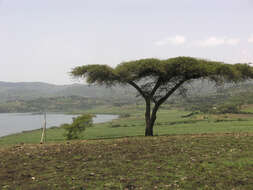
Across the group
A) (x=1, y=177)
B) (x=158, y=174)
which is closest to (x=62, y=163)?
(x=1, y=177)

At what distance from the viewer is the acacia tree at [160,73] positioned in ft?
75.4

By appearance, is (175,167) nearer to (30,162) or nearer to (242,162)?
(242,162)

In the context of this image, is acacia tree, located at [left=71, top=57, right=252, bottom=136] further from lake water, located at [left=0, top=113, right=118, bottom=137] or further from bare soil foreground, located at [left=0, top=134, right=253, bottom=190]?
lake water, located at [left=0, top=113, right=118, bottom=137]

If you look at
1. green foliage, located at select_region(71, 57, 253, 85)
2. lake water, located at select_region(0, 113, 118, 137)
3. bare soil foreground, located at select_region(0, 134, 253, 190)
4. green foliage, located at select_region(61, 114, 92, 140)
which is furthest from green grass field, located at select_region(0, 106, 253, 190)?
lake water, located at select_region(0, 113, 118, 137)

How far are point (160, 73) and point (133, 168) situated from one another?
49.4 ft

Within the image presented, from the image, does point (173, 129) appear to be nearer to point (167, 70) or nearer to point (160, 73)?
point (160, 73)

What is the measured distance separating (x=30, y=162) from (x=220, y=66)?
1834 cm

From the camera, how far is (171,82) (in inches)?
1032

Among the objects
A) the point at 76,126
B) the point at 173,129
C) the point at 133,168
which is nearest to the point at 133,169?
the point at 133,168

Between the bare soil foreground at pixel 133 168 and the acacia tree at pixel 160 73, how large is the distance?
A: 9.69 meters

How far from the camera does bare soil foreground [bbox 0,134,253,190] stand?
8375mm

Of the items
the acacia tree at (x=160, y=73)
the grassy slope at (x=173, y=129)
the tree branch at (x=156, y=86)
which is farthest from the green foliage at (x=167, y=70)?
the grassy slope at (x=173, y=129)

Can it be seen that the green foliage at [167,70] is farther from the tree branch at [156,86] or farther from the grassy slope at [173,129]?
the grassy slope at [173,129]

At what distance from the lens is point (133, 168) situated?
411 inches
